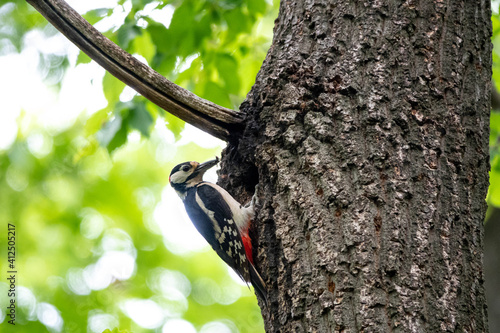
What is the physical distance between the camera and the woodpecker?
A: 3256 mm

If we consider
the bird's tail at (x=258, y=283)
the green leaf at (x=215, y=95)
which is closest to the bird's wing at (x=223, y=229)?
the bird's tail at (x=258, y=283)

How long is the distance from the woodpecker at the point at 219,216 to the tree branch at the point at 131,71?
63cm

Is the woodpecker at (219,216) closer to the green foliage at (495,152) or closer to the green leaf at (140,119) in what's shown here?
the green leaf at (140,119)

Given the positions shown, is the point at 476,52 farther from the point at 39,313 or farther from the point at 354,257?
the point at 39,313

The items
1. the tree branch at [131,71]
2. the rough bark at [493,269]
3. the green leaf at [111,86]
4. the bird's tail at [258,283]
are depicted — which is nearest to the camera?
the bird's tail at [258,283]

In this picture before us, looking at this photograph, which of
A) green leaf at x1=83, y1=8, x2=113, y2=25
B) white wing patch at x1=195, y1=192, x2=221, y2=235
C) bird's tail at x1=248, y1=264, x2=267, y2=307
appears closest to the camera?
bird's tail at x1=248, y1=264, x2=267, y2=307

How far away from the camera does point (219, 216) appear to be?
3.86 m

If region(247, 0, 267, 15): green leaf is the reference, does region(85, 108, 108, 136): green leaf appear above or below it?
below

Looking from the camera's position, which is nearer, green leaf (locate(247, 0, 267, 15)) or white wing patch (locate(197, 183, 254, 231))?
white wing patch (locate(197, 183, 254, 231))

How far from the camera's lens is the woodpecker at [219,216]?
326 centimetres

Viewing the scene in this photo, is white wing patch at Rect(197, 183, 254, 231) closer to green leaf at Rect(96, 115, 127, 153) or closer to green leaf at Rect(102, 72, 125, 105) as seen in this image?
green leaf at Rect(96, 115, 127, 153)

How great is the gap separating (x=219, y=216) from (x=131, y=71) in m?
1.58

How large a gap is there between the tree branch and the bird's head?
173 cm

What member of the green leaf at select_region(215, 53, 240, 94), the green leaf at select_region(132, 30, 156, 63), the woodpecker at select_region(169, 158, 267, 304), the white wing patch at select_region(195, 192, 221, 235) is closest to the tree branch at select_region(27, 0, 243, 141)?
the woodpecker at select_region(169, 158, 267, 304)
